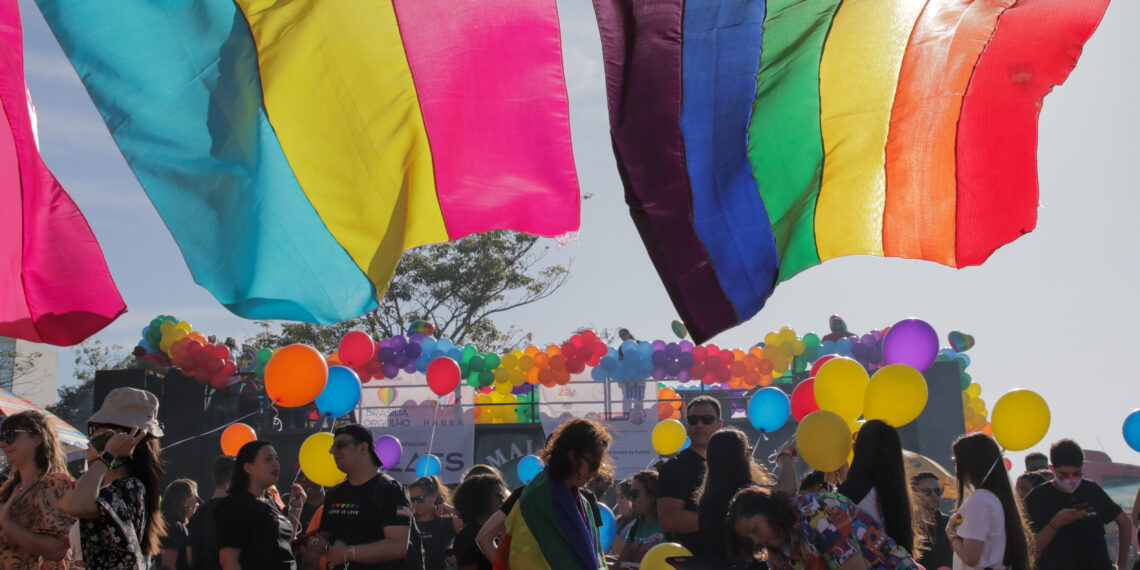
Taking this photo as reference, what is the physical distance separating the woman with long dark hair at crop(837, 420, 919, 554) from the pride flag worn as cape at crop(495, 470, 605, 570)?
103 cm

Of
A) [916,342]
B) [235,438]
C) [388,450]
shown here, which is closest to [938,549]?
[916,342]

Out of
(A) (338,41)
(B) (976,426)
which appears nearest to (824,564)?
(A) (338,41)

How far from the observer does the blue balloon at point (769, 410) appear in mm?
7652

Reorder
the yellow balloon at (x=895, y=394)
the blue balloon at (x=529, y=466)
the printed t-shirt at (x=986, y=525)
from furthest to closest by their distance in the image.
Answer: the blue balloon at (x=529, y=466), the yellow balloon at (x=895, y=394), the printed t-shirt at (x=986, y=525)

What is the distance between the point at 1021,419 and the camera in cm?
570

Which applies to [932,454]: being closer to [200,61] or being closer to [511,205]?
[511,205]

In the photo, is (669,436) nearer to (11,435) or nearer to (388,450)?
(388,450)

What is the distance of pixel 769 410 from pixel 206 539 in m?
4.69

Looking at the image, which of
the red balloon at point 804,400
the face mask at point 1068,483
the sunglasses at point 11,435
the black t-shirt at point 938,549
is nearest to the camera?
the sunglasses at point 11,435

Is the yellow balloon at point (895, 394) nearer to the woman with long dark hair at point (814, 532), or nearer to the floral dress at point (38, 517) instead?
the woman with long dark hair at point (814, 532)

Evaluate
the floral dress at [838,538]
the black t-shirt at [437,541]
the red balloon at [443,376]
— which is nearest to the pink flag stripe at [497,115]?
the floral dress at [838,538]

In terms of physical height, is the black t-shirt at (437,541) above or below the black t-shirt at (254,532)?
below

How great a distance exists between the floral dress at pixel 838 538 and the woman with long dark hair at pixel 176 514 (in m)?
4.29

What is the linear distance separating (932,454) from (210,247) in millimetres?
13632
